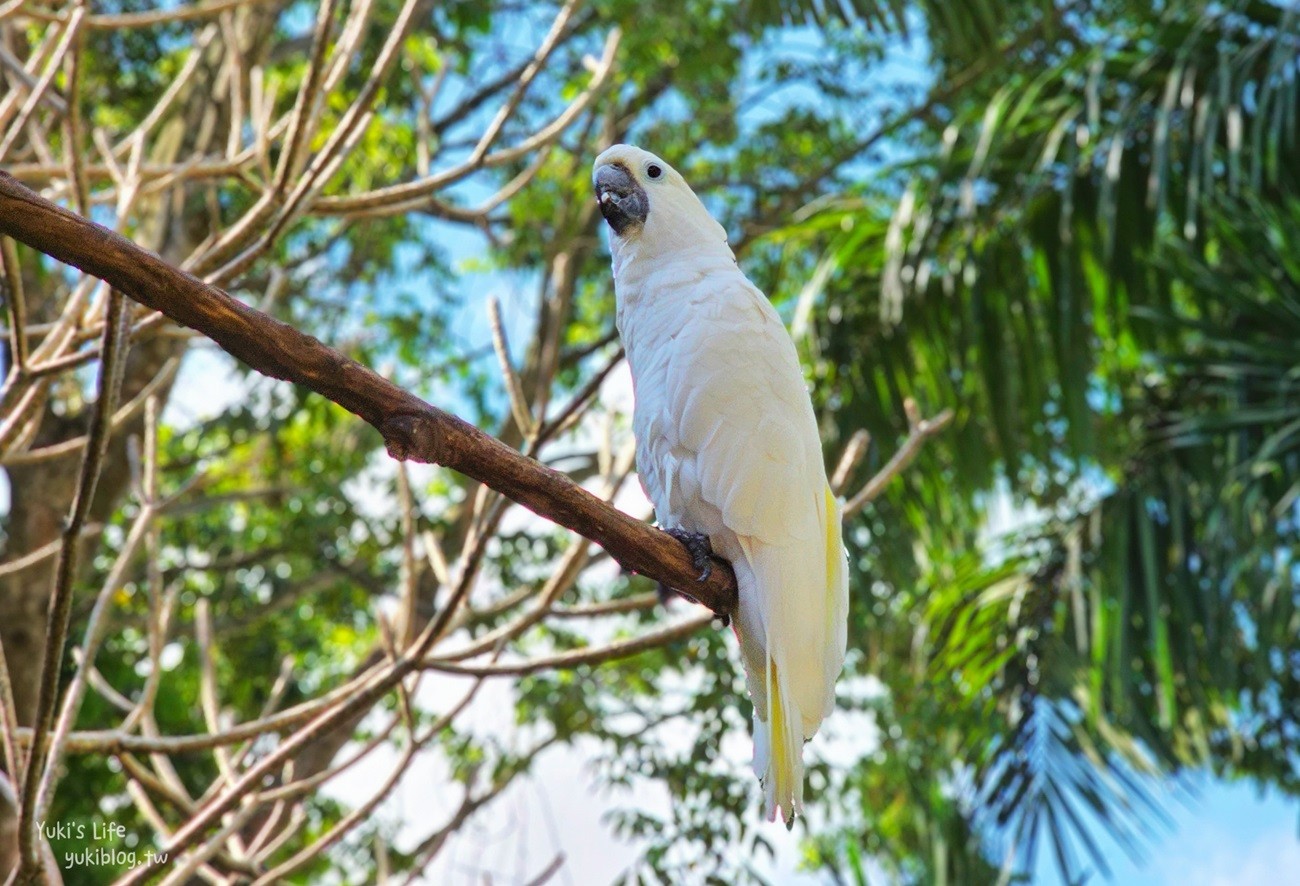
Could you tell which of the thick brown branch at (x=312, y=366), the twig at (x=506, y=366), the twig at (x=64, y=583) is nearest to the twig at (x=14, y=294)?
the twig at (x=64, y=583)

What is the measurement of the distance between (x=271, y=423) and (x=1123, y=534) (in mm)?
3556

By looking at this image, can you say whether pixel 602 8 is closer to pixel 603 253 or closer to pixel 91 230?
pixel 603 253

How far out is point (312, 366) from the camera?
5.17 ft

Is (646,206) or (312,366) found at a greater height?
(646,206)

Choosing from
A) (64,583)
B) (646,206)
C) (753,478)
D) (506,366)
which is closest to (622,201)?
(646,206)

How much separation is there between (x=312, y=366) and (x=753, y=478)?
80cm

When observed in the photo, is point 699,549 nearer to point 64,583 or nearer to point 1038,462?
point 64,583

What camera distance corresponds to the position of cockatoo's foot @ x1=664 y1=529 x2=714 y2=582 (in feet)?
6.83

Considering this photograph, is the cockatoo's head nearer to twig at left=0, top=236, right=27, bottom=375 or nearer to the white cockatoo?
the white cockatoo

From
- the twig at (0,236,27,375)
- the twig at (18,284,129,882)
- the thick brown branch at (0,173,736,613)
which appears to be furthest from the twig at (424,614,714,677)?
the twig at (0,236,27,375)

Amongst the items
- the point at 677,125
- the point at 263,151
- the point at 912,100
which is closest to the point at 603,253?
Answer: the point at 677,125

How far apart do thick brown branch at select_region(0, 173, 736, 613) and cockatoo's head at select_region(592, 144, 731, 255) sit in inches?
29.9

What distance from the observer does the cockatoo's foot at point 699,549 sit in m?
2.08

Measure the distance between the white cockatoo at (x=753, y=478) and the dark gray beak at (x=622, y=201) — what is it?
4.8 inches
